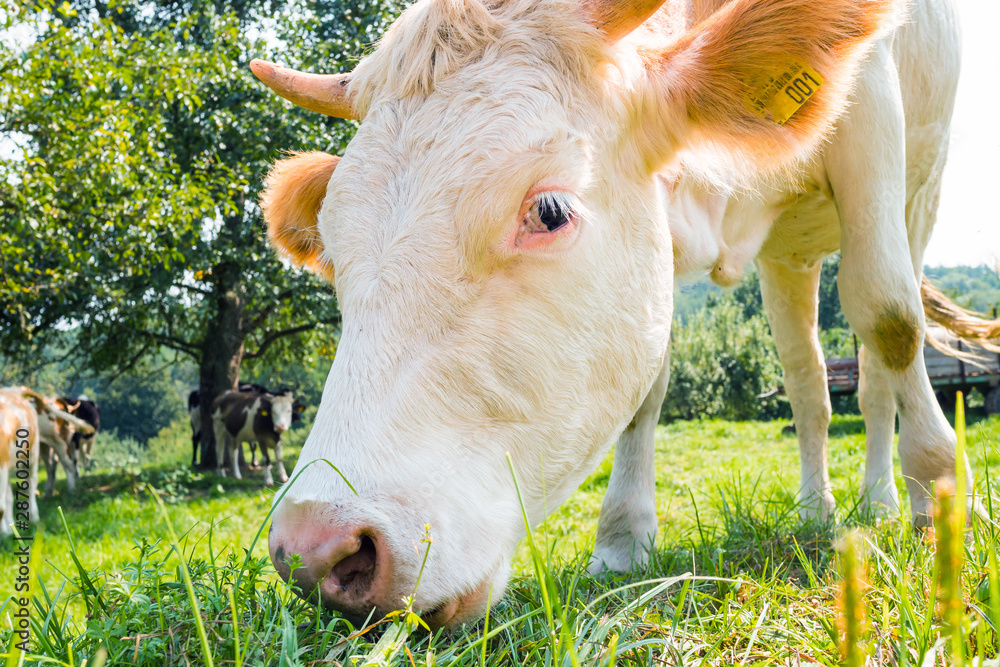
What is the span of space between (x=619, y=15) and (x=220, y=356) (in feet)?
49.3

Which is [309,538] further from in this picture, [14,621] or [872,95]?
[872,95]

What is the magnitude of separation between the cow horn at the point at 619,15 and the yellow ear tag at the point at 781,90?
0.34 meters

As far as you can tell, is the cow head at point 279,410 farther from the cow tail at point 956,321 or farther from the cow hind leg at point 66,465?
the cow tail at point 956,321

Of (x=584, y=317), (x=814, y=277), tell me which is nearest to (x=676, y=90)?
(x=584, y=317)

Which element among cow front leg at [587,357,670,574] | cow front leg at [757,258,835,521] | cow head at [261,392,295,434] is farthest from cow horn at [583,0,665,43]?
cow head at [261,392,295,434]

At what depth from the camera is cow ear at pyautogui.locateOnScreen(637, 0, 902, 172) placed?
186cm

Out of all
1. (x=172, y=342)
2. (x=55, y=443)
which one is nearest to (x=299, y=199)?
(x=55, y=443)

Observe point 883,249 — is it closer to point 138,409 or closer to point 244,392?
point 244,392

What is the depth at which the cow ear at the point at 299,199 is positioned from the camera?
2549 millimetres

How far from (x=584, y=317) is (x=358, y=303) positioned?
568 mm

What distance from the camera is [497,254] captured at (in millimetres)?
1663

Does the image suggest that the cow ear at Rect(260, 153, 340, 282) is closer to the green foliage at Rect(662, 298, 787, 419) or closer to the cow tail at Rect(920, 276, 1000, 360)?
the cow tail at Rect(920, 276, 1000, 360)

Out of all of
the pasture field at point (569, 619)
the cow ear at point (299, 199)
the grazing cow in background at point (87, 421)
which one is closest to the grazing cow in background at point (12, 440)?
the cow ear at point (299, 199)

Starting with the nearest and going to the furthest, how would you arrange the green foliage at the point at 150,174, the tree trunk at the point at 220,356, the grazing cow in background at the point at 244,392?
the green foliage at the point at 150,174 < the tree trunk at the point at 220,356 < the grazing cow in background at the point at 244,392
